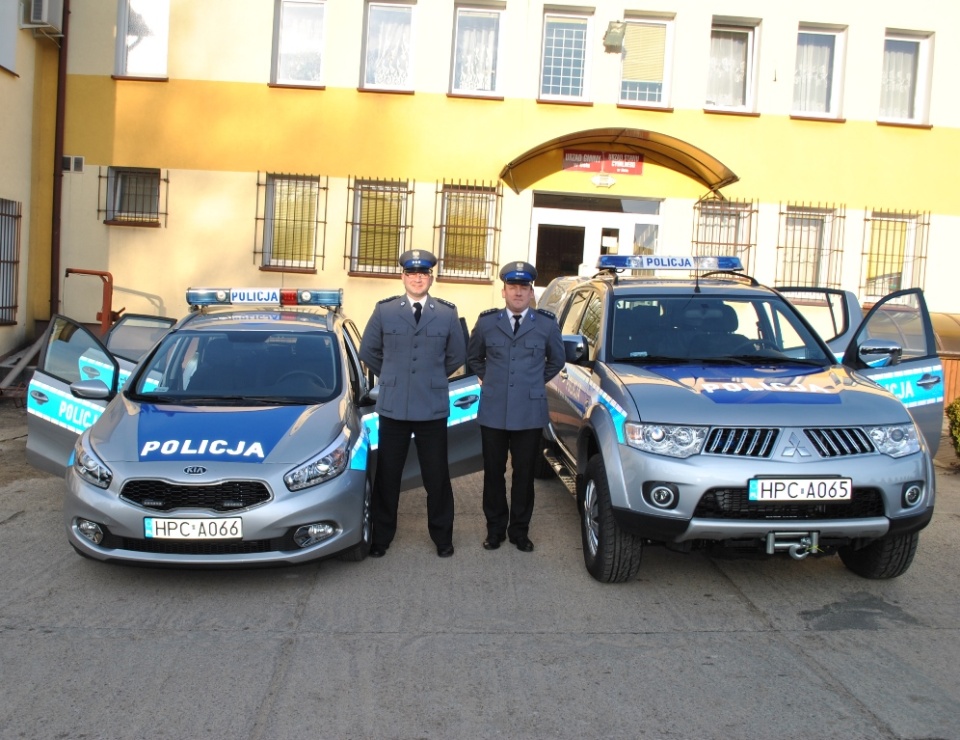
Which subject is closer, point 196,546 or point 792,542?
point 792,542

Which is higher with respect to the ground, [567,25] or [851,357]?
[567,25]

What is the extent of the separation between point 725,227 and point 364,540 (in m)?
10.8

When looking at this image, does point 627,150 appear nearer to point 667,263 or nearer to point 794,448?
point 667,263

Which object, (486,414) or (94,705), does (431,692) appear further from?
(486,414)

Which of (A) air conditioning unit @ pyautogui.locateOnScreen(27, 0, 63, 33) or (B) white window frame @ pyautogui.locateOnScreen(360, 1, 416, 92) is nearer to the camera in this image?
(A) air conditioning unit @ pyautogui.locateOnScreen(27, 0, 63, 33)

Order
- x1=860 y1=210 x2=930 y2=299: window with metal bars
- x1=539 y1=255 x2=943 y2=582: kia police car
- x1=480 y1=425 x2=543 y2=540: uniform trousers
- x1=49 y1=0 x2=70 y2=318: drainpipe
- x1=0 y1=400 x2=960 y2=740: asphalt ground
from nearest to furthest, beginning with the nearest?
x1=0 y1=400 x2=960 y2=740: asphalt ground, x1=539 y1=255 x2=943 y2=582: kia police car, x1=480 y1=425 x2=543 y2=540: uniform trousers, x1=49 y1=0 x2=70 y2=318: drainpipe, x1=860 y1=210 x2=930 y2=299: window with metal bars

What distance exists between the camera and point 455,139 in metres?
14.5

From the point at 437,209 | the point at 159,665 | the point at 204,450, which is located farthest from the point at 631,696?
the point at 437,209

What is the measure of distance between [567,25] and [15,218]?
341 inches

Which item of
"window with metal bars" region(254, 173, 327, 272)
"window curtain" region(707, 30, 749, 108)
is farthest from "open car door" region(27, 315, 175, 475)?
"window curtain" region(707, 30, 749, 108)

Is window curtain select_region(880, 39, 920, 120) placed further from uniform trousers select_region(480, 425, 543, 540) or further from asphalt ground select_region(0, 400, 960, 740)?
uniform trousers select_region(480, 425, 543, 540)

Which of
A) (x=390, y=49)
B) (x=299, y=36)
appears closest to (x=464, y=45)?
(x=390, y=49)

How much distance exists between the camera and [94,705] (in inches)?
152

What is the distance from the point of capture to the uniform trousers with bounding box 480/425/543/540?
20.0 feet
